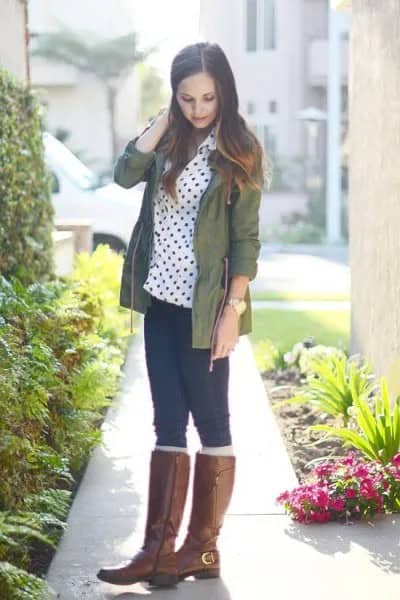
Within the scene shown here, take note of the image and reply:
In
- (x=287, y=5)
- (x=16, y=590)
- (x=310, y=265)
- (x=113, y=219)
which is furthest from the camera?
(x=287, y=5)

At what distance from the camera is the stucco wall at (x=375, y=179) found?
6656mm

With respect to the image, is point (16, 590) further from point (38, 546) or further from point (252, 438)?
point (252, 438)

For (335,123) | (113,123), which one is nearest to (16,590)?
(335,123)

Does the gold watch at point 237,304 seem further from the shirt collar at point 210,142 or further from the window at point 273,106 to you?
the window at point 273,106

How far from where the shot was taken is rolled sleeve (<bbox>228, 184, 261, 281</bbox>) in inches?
167

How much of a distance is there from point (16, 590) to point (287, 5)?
29.5 metres

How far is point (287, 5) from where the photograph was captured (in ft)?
103

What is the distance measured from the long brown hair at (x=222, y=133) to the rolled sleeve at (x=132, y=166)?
0.10 metres

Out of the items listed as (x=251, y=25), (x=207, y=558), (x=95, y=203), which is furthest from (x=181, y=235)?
(x=251, y=25)

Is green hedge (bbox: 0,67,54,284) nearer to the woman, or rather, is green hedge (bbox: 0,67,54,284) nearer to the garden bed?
the garden bed

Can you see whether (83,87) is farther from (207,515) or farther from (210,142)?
(207,515)

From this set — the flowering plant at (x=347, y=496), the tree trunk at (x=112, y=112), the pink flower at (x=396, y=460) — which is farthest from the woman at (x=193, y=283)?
the tree trunk at (x=112, y=112)

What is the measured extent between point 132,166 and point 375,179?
3291mm

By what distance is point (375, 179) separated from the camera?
289 inches
